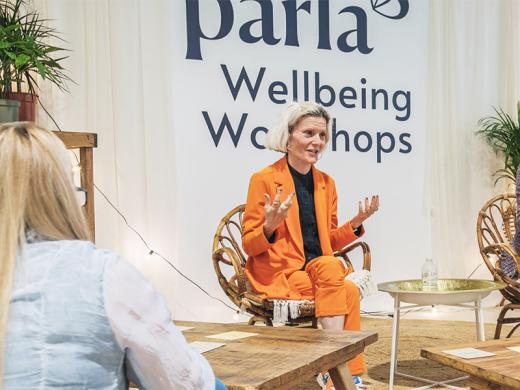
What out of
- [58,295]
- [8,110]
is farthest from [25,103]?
[58,295]

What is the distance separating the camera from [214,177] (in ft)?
16.7

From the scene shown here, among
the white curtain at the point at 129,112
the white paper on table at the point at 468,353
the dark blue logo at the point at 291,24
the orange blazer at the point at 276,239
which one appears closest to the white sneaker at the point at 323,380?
the orange blazer at the point at 276,239

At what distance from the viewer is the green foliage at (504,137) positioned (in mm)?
5590

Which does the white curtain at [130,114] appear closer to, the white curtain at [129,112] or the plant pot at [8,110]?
the white curtain at [129,112]

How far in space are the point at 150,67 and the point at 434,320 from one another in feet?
9.15

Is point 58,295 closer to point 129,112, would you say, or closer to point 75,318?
point 75,318

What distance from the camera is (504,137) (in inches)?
223

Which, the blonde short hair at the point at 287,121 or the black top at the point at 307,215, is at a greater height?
the blonde short hair at the point at 287,121

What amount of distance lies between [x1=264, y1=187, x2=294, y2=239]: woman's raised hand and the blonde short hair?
0.36 m

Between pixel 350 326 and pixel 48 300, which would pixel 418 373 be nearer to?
pixel 350 326

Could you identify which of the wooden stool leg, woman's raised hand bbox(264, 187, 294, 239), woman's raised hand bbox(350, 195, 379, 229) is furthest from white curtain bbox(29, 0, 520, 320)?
the wooden stool leg

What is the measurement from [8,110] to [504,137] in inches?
157

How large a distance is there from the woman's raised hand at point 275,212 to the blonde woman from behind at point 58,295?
191 centimetres

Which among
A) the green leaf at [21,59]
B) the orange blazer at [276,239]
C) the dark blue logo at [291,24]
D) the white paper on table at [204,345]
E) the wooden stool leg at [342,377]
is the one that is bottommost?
the wooden stool leg at [342,377]
